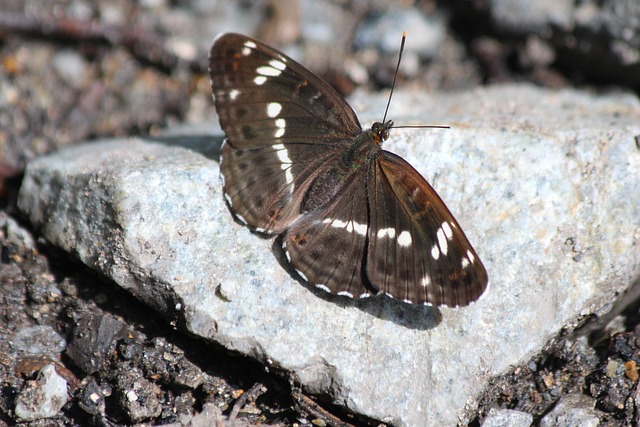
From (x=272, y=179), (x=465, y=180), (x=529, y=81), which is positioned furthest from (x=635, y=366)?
(x=529, y=81)

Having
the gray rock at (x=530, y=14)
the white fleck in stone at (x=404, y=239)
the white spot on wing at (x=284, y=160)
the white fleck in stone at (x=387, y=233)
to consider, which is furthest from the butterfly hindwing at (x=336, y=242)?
the gray rock at (x=530, y=14)

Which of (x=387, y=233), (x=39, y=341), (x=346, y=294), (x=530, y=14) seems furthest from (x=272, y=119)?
(x=530, y=14)

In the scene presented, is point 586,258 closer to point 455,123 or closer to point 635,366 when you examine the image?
point 635,366

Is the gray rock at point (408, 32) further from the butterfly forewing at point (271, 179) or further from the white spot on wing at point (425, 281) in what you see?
the white spot on wing at point (425, 281)

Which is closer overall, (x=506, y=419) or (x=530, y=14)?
(x=506, y=419)

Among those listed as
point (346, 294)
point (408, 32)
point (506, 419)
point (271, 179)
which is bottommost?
point (506, 419)

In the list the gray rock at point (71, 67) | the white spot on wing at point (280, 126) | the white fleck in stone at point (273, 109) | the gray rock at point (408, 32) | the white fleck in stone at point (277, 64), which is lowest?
the white spot on wing at point (280, 126)

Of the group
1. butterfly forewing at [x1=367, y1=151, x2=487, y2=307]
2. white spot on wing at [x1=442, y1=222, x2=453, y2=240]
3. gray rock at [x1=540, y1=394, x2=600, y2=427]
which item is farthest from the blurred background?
gray rock at [x1=540, y1=394, x2=600, y2=427]

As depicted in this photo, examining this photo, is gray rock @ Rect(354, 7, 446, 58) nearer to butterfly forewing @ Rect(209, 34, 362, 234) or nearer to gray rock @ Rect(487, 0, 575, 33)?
gray rock @ Rect(487, 0, 575, 33)

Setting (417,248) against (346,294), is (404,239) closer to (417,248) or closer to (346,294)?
(417,248)
